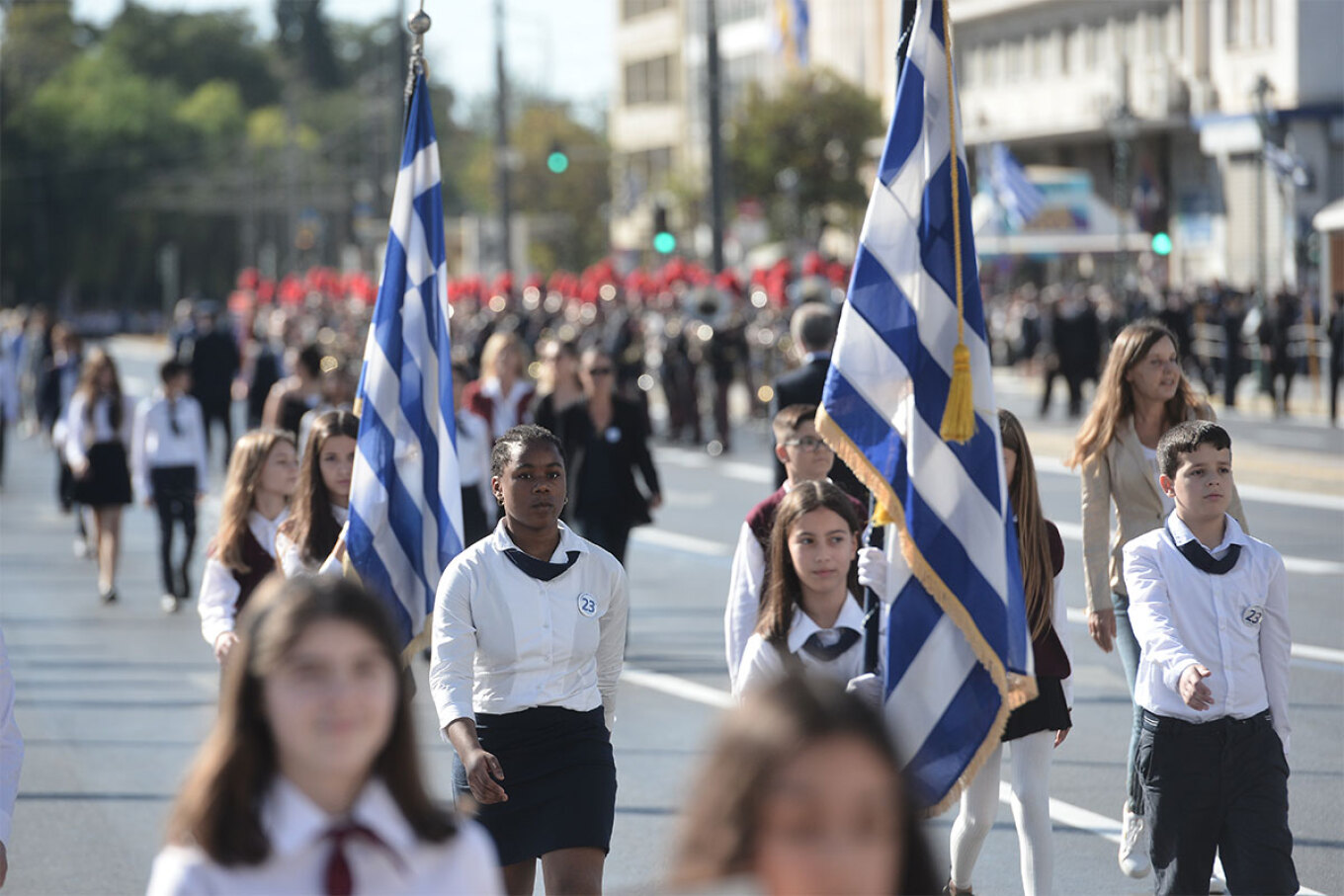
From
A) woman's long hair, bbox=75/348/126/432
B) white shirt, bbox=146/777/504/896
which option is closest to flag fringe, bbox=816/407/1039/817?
white shirt, bbox=146/777/504/896

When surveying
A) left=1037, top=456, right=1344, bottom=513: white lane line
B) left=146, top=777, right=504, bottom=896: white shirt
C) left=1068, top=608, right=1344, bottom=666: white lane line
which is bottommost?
left=1068, top=608, right=1344, bottom=666: white lane line

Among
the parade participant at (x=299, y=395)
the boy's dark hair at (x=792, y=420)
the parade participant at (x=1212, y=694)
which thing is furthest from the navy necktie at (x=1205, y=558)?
the parade participant at (x=299, y=395)

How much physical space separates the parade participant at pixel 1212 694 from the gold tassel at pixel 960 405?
2.43 ft

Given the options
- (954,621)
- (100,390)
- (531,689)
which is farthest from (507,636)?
(100,390)

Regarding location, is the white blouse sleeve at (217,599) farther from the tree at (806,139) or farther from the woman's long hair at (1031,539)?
the tree at (806,139)

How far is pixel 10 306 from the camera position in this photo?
352 feet

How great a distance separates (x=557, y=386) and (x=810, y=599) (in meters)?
7.04

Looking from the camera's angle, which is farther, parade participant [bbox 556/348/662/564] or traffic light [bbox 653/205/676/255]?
traffic light [bbox 653/205/676/255]

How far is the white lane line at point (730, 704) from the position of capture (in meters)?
8.19

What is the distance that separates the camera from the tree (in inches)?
2271

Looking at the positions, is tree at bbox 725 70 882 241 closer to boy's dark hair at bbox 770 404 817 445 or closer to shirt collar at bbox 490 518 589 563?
boy's dark hair at bbox 770 404 817 445

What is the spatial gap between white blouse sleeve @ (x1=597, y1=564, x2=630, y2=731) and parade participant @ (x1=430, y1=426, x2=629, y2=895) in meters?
0.09

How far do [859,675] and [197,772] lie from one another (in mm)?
2834

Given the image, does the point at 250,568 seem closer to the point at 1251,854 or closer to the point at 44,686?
the point at 1251,854
